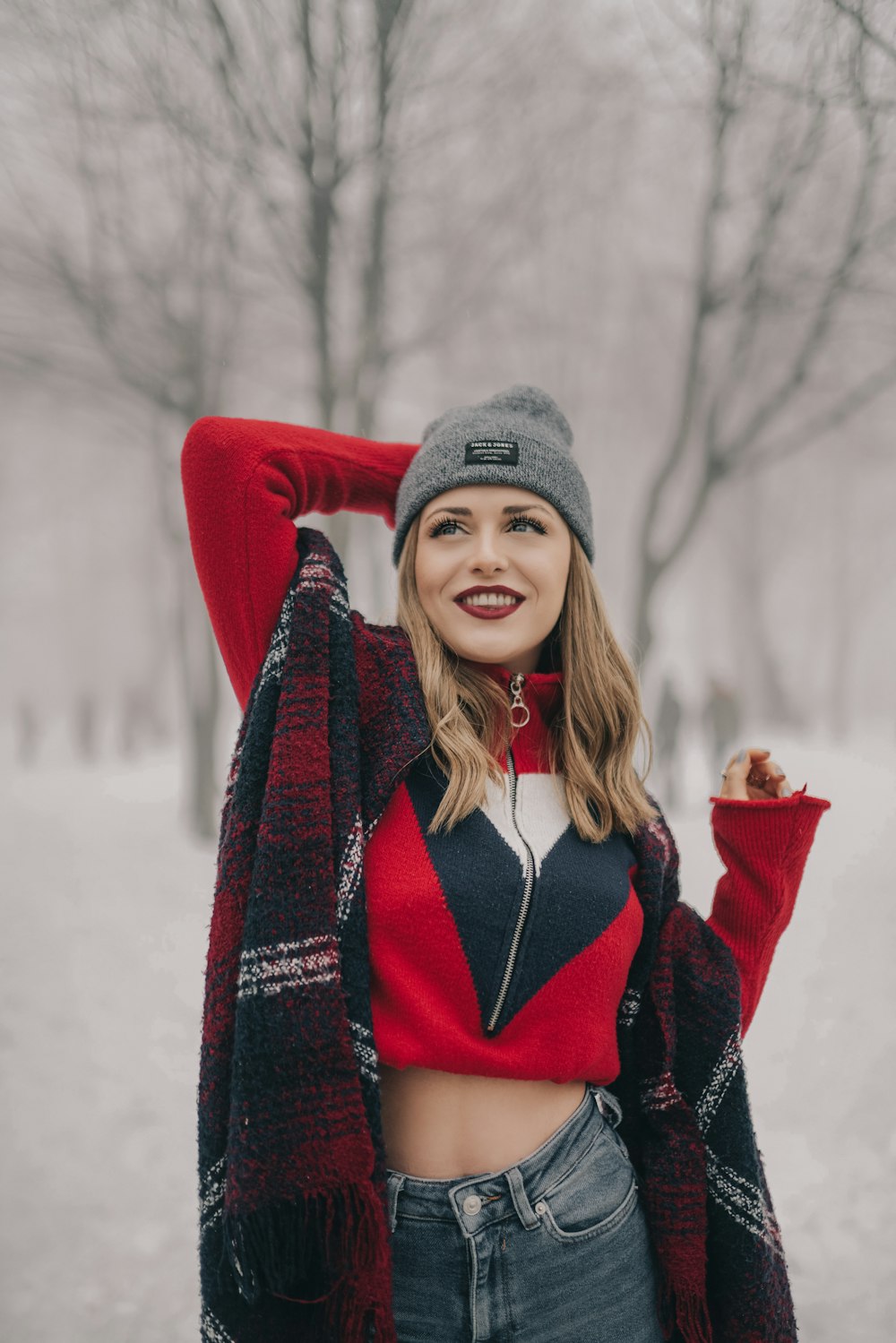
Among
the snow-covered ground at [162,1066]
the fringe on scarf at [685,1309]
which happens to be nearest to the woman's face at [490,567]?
the fringe on scarf at [685,1309]

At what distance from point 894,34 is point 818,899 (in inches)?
103

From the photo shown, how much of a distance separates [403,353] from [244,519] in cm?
184

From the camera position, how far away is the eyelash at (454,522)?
1.34m

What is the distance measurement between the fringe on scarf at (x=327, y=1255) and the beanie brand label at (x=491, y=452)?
3.37 feet

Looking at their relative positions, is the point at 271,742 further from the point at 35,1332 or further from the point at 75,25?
the point at 75,25

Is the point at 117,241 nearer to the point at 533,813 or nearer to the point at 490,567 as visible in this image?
the point at 490,567

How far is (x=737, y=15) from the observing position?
2.33 m

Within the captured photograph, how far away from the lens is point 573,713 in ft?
4.56

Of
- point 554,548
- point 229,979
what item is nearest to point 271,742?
point 229,979

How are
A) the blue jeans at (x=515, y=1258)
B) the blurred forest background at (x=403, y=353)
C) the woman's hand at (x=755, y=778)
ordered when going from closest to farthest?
the blue jeans at (x=515, y=1258)
the woman's hand at (x=755, y=778)
the blurred forest background at (x=403, y=353)

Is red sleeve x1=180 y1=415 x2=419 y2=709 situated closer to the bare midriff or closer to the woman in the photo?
the woman

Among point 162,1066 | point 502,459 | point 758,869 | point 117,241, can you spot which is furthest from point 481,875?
point 117,241

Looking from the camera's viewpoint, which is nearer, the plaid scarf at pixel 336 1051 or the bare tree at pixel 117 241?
the plaid scarf at pixel 336 1051

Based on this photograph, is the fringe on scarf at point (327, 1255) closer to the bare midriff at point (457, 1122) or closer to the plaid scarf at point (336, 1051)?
the plaid scarf at point (336, 1051)
